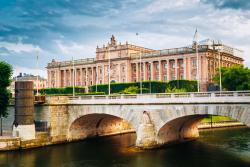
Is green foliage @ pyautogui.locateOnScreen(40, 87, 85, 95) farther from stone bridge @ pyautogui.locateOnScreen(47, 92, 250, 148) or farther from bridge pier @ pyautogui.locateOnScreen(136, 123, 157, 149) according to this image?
bridge pier @ pyautogui.locateOnScreen(136, 123, 157, 149)

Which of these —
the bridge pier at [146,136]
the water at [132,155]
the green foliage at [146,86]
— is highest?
the green foliage at [146,86]

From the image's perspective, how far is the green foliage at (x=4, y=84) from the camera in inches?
2243

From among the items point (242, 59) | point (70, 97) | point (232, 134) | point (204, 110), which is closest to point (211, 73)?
point (242, 59)

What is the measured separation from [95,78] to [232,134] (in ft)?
210

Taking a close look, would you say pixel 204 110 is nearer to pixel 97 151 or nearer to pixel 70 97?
pixel 97 151

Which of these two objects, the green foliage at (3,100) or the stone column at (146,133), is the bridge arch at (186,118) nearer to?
the stone column at (146,133)

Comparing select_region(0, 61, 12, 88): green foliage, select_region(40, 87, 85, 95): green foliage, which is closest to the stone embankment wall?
select_region(0, 61, 12, 88): green foliage

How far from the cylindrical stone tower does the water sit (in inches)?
125

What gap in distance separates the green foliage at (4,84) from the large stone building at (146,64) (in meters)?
37.9

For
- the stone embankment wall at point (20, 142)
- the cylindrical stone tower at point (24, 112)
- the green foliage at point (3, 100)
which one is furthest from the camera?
the green foliage at point (3, 100)

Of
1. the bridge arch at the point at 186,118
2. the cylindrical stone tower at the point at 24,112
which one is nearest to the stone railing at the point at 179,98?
the bridge arch at the point at 186,118

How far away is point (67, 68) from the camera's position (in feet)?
417

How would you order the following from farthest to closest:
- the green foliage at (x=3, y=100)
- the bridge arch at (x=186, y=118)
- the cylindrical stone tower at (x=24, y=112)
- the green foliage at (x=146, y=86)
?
the green foliage at (x=146, y=86) → the green foliage at (x=3, y=100) → the cylindrical stone tower at (x=24, y=112) → the bridge arch at (x=186, y=118)

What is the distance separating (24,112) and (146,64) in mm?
59460
